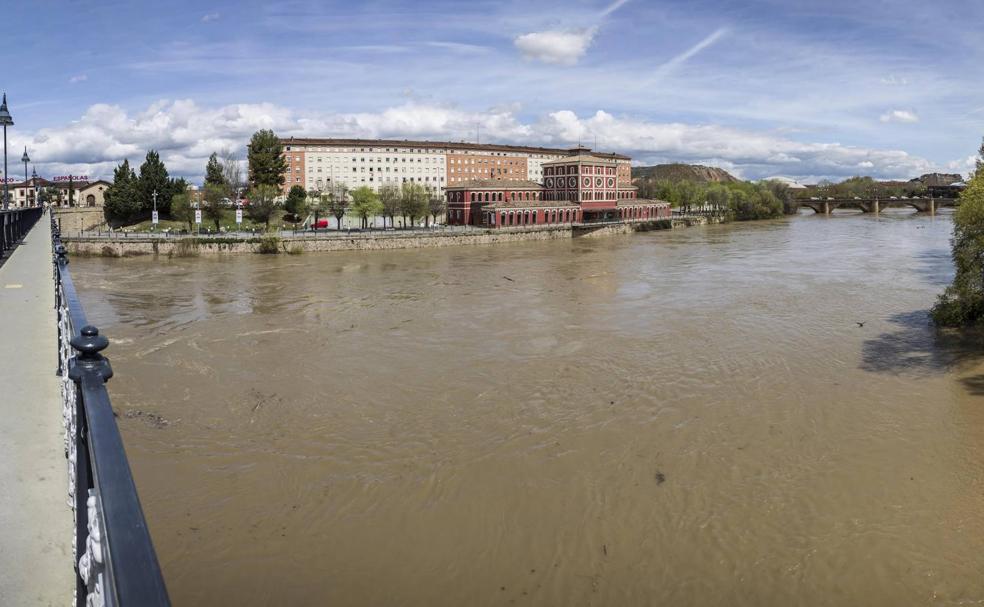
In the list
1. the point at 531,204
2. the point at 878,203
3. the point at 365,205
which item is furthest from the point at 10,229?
the point at 878,203

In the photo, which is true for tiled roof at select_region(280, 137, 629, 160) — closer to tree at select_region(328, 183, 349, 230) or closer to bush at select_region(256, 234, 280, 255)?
tree at select_region(328, 183, 349, 230)

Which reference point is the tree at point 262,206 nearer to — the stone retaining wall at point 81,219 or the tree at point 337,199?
the tree at point 337,199

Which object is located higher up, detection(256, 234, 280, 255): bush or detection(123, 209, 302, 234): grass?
detection(123, 209, 302, 234): grass

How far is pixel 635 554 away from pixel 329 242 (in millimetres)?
42793

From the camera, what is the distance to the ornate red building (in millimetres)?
63656

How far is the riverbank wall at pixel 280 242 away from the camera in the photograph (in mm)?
45125

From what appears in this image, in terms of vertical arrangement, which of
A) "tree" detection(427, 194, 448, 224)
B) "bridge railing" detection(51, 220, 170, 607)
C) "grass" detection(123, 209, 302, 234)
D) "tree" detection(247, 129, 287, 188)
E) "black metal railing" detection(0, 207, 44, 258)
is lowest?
"bridge railing" detection(51, 220, 170, 607)

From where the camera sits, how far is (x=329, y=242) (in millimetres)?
48938

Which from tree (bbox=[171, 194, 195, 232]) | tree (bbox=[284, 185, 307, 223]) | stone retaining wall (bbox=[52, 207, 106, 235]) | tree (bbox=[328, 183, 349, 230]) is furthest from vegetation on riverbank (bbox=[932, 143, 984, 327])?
stone retaining wall (bbox=[52, 207, 106, 235])

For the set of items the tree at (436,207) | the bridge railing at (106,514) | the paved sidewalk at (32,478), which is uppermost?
the tree at (436,207)

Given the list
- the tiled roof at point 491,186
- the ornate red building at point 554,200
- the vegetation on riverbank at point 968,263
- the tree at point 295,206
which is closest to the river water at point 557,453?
the vegetation on riverbank at point 968,263

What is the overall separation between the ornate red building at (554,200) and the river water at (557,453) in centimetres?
3876

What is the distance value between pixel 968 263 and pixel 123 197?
2253 inches

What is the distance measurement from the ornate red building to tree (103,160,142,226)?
26.2 metres
